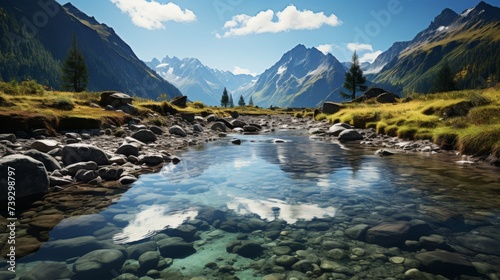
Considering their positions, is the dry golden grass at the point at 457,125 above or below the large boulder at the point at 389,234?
above

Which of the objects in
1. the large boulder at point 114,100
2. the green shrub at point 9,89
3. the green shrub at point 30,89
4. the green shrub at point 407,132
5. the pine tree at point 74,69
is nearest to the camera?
the green shrub at point 407,132

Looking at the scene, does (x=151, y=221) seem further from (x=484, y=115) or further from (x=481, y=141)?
(x=484, y=115)

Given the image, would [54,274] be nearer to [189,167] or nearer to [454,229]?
[454,229]

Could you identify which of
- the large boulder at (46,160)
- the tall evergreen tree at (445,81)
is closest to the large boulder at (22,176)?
the large boulder at (46,160)

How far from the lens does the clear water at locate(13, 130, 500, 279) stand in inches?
184

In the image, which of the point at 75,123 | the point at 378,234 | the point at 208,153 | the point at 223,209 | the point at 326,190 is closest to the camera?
the point at 378,234

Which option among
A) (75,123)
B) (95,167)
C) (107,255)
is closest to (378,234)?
(107,255)

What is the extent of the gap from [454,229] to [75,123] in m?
20.0

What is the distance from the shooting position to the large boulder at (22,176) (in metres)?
6.88

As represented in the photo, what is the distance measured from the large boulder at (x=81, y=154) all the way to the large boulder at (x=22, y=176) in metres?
2.84

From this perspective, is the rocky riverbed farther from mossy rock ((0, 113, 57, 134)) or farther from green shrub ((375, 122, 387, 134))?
green shrub ((375, 122, 387, 134))

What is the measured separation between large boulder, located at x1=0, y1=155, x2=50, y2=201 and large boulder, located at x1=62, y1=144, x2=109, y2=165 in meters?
2.84

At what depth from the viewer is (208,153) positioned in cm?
1589

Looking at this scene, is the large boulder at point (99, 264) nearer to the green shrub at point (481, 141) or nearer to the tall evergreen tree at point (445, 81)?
the green shrub at point (481, 141)
